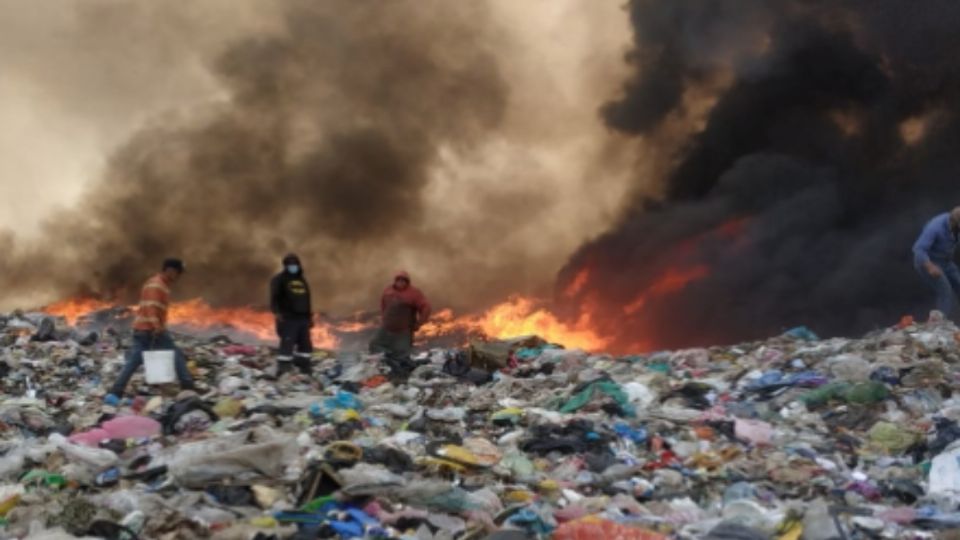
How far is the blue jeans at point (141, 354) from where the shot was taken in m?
10.5

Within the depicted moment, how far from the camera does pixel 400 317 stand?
1284cm

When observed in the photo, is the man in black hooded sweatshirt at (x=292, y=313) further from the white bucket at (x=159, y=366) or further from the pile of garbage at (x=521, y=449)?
the white bucket at (x=159, y=366)

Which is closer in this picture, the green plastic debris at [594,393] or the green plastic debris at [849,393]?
the green plastic debris at [849,393]

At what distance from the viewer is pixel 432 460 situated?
649 cm

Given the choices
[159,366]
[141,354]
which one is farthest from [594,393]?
[141,354]

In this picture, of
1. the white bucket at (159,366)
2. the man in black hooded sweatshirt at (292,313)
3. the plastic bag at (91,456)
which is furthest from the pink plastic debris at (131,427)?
the man in black hooded sweatshirt at (292,313)

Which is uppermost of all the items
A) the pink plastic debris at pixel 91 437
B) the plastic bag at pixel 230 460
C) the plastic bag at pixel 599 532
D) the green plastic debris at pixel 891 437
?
the green plastic debris at pixel 891 437

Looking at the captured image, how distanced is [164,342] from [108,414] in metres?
1.17

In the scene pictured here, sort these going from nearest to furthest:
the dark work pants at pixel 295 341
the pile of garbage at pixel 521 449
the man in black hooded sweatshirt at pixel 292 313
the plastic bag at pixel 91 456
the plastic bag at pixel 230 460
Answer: the pile of garbage at pixel 521 449, the plastic bag at pixel 230 460, the plastic bag at pixel 91 456, the man in black hooded sweatshirt at pixel 292 313, the dark work pants at pixel 295 341

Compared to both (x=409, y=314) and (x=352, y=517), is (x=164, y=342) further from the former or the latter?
(x=352, y=517)

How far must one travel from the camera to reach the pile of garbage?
17.1 feet

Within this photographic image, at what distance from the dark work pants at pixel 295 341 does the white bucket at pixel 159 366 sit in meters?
2.10

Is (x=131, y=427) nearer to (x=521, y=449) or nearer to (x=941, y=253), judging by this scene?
(x=521, y=449)

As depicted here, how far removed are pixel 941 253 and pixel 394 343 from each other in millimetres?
7201
